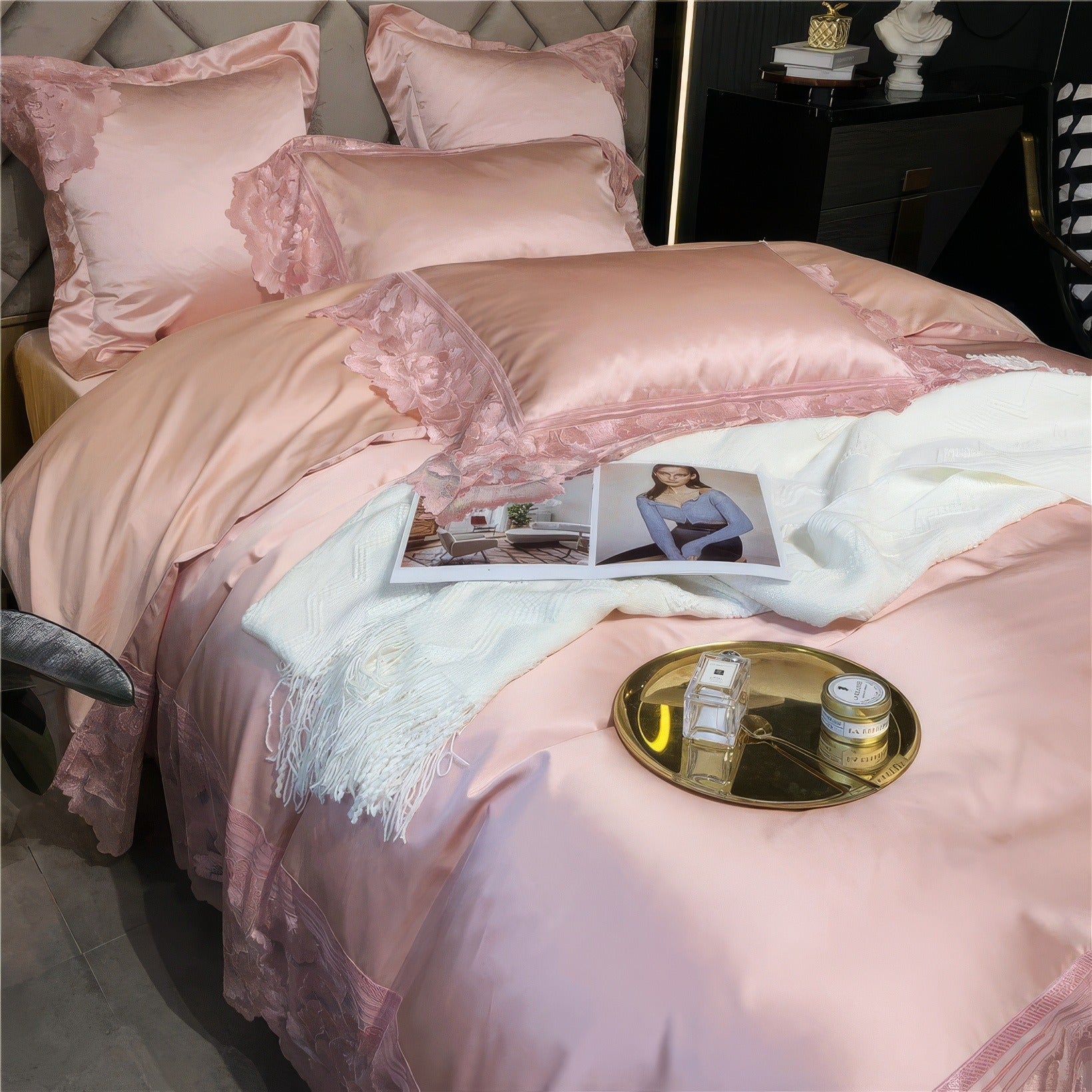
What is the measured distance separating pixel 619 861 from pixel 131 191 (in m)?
1.42

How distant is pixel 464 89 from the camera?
2.15 meters

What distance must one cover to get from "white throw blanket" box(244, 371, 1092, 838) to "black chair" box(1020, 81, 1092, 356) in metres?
1.30

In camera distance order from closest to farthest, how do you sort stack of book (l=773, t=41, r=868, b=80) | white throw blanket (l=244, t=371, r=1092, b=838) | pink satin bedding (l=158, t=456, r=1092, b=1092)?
1. pink satin bedding (l=158, t=456, r=1092, b=1092)
2. white throw blanket (l=244, t=371, r=1092, b=838)
3. stack of book (l=773, t=41, r=868, b=80)

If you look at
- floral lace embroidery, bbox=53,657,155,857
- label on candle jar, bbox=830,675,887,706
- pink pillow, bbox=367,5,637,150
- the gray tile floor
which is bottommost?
the gray tile floor

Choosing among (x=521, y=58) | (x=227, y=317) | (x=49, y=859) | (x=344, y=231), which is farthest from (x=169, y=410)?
(x=521, y=58)

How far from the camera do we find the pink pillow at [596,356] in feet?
4.51

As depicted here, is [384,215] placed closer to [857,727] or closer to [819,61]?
[857,727]

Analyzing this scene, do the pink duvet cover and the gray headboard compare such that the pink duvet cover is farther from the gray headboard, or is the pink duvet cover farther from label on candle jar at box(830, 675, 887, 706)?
the gray headboard

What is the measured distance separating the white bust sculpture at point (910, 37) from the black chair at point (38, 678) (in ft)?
8.55

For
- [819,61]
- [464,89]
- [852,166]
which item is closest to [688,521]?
[464,89]

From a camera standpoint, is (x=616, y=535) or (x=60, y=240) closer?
(x=616, y=535)

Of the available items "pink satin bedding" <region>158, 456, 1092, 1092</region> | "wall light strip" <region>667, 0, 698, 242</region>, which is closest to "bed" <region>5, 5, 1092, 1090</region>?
"pink satin bedding" <region>158, 456, 1092, 1092</region>

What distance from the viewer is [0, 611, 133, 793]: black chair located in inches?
42.6

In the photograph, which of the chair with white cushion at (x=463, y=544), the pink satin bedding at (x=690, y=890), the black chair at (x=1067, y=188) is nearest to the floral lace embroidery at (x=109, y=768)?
the pink satin bedding at (x=690, y=890)
